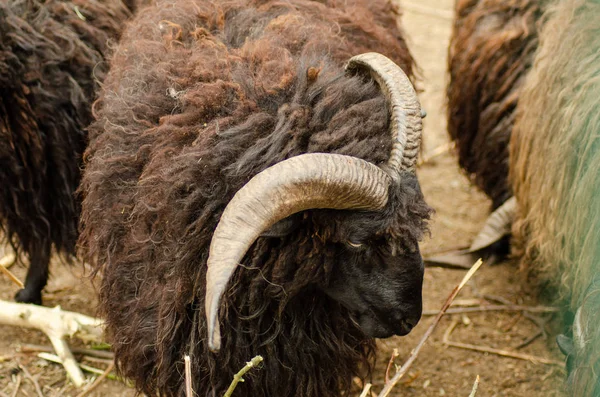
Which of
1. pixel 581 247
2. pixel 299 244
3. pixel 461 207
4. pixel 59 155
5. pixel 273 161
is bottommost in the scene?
pixel 461 207

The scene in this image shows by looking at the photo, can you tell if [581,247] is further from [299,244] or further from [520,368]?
[299,244]

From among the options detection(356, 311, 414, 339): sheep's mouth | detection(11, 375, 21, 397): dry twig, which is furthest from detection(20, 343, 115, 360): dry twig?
detection(356, 311, 414, 339): sheep's mouth

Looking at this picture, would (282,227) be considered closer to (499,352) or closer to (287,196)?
(287,196)

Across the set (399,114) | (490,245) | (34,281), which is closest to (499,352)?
(490,245)

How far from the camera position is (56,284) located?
190 inches

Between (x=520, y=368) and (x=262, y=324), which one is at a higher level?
(x=262, y=324)

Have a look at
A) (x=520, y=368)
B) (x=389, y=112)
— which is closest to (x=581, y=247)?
(x=520, y=368)

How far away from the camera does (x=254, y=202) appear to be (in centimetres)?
245

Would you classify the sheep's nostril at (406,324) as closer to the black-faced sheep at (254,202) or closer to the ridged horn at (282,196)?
the black-faced sheep at (254,202)

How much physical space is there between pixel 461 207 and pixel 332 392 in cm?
277

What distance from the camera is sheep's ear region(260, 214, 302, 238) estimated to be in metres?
2.72

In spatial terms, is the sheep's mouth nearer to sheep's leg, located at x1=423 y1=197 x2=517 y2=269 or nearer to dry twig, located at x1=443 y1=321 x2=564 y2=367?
dry twig, located at x1=443 y1=321 x2=564 y2=367

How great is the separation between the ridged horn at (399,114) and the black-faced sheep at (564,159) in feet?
2.96

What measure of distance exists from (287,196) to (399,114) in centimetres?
62
